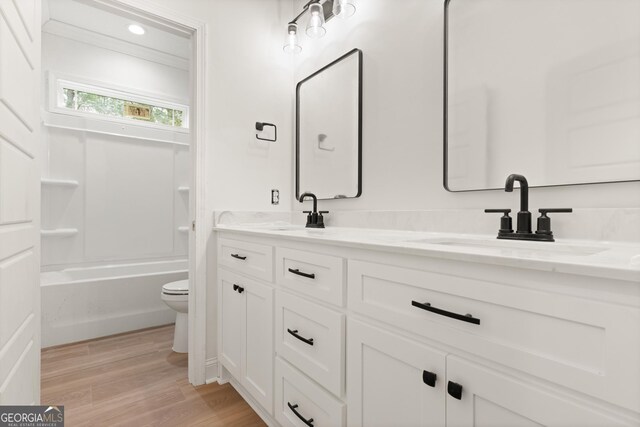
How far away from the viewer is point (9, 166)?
0.95 m

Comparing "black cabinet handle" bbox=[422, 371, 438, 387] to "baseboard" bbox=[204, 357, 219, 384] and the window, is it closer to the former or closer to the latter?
"baseboard" bbox=[204, 357, 219, 384]

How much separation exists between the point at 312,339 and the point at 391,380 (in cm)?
34

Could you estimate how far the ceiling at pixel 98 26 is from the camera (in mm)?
2553

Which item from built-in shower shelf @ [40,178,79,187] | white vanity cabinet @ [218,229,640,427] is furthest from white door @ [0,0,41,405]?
built-in shower shelf @ [40,178,79,187]

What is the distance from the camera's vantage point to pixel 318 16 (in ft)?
5.84

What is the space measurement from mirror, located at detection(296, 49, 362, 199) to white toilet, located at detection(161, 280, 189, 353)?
3.33 ft

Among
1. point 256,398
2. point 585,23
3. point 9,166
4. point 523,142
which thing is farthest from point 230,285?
point 585,23

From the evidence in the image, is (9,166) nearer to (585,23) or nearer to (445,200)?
(445,200)

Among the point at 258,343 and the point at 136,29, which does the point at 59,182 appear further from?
the point at 258,343

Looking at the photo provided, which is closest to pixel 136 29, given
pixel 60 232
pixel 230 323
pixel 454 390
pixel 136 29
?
pixel 136 29

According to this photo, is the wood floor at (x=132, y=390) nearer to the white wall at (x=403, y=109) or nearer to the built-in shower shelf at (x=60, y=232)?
the built-in shower shelf at (x=60, y=232)

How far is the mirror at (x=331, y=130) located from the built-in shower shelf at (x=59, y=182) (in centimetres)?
202

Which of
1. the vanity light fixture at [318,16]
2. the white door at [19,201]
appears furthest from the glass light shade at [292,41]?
the white door at [19,201]

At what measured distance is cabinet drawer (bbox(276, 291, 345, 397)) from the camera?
1031 mm
